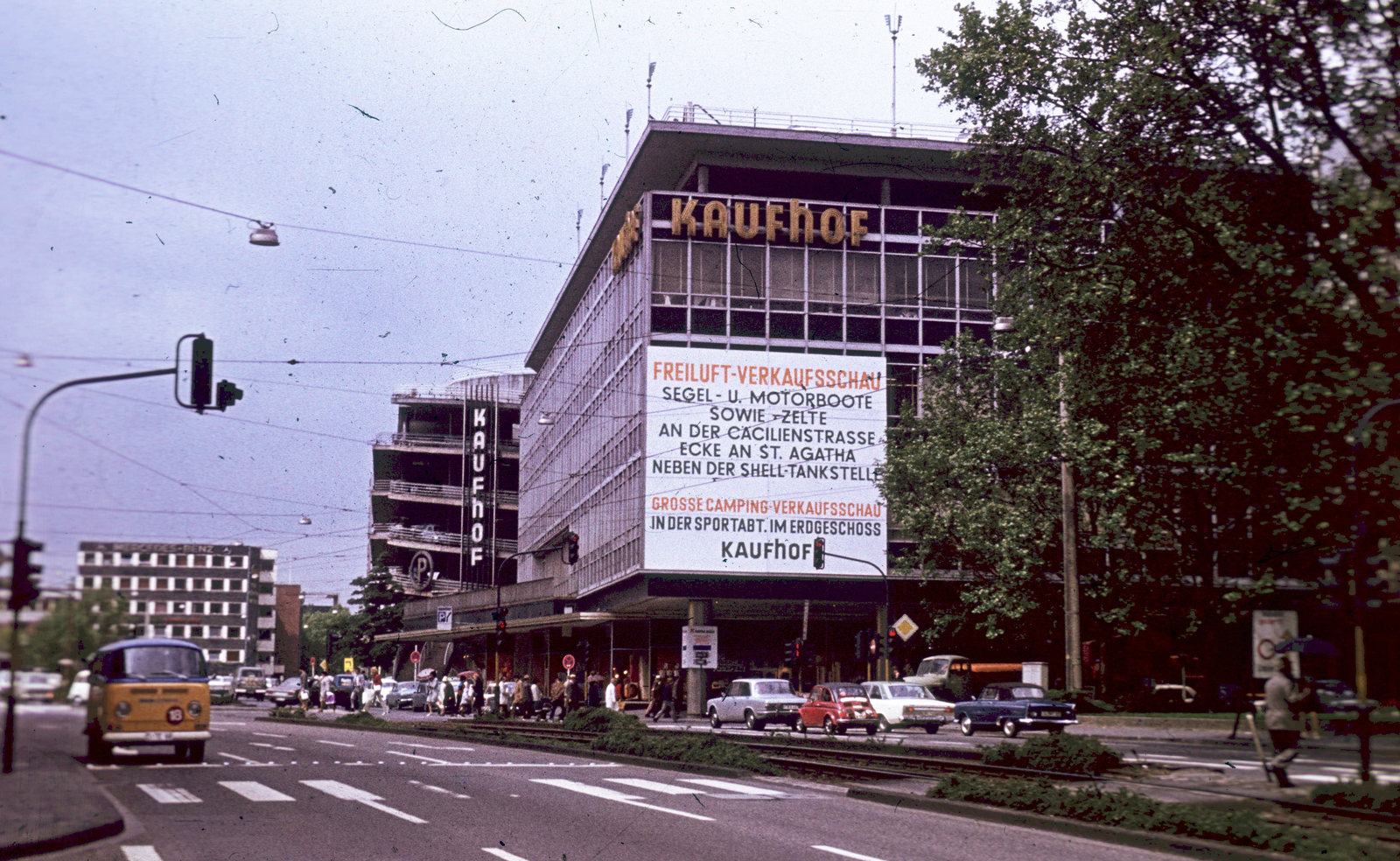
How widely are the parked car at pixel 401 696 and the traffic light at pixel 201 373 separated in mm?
70882

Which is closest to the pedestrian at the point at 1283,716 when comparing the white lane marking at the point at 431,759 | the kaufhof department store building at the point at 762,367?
the white lane marking at the point at 431,759

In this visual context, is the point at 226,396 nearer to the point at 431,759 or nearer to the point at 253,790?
the point at 253,790

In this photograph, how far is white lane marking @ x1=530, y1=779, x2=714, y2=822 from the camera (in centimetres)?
1330

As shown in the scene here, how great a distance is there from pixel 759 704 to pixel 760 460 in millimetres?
13833

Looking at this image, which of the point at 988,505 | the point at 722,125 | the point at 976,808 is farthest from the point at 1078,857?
the point at 722,125

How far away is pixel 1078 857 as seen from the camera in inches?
406

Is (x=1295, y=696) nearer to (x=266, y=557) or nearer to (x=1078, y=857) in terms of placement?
(x=266, y=557)

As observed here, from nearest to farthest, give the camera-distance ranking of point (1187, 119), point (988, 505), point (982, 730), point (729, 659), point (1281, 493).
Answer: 1. point (1281, 493)
2. point (1187, 119)
3. point (982, 730)
4. point (988, 505)
5. point (729, 659)

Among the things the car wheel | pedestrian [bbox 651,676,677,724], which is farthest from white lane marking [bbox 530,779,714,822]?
pedestrian [bbox 651,676,677,724]

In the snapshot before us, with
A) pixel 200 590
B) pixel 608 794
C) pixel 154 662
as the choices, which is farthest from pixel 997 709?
pixel 200 590

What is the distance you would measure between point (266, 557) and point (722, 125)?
53.8 meters

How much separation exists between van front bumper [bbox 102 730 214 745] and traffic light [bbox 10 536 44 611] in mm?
467

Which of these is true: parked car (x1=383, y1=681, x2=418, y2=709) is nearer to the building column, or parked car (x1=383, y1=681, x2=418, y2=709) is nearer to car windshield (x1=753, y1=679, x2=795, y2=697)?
the building column

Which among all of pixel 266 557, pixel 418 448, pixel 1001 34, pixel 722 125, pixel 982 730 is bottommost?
pixel 982 730
